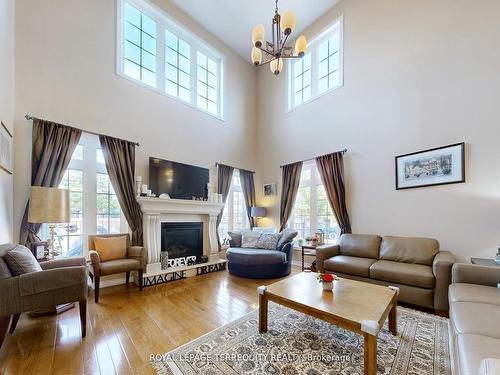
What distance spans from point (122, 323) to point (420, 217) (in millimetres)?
4372

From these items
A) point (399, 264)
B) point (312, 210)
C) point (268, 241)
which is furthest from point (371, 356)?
point (312, 210)

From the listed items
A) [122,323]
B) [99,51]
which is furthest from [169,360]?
[99,51]

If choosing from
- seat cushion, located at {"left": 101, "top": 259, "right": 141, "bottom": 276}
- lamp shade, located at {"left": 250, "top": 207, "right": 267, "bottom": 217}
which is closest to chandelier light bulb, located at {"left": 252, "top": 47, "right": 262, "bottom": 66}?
seat cushion, located at {"left": 101, "top": 259, "right": 141, "bottom": 276}

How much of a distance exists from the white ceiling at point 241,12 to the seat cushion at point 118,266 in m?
5.25

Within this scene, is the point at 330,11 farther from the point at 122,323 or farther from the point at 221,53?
the point at 122,323

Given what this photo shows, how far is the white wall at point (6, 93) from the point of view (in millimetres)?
2539

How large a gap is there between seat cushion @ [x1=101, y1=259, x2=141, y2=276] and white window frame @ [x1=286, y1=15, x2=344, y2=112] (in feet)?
15.6

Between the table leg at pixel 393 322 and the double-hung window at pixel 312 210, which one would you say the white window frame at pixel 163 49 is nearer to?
the double-hung window at pixel 312 210

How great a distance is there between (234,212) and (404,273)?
387cm

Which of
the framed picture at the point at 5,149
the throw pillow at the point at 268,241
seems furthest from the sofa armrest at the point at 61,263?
the throw pillow at the point at 268,241

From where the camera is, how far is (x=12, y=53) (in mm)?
2969

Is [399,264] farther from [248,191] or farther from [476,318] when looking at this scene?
[248,191]

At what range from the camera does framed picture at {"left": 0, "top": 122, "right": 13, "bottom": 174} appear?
246cm

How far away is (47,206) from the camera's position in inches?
106
